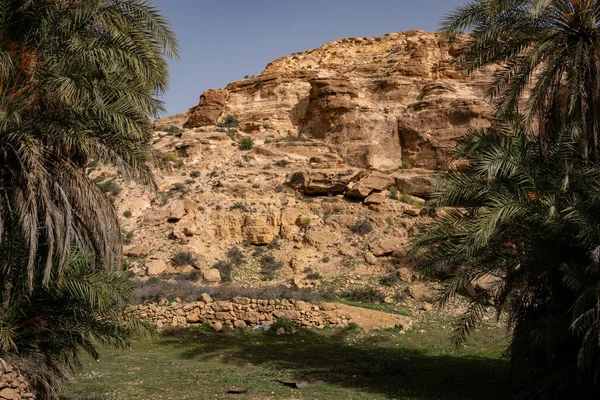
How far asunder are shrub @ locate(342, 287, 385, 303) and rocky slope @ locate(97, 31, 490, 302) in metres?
0.47

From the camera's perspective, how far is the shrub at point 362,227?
24891 mm

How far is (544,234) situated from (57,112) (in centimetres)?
748

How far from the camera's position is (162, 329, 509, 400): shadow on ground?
34.7 ft

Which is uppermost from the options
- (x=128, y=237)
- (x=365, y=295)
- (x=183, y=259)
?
(x=128, y=237)

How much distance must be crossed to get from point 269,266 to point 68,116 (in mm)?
16149

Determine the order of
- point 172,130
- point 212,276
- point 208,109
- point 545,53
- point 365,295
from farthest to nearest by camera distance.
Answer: point 172,130 → point 208,109 → point 212,276 → point 365,295 → point 545,53

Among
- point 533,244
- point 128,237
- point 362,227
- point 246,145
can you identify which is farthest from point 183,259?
point 533,244

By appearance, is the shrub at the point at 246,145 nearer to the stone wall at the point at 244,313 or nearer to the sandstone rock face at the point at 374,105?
the sandstone rock face at the point at 374,105

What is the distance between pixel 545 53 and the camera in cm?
1029

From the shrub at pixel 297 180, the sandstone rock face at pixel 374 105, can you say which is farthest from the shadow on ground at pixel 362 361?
the sandstone rock face at pixel 374 105

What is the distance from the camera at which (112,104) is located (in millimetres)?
8023

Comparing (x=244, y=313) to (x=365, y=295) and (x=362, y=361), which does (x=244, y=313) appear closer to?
(x=365, y=295)

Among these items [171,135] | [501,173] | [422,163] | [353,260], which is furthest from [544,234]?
[171,135]

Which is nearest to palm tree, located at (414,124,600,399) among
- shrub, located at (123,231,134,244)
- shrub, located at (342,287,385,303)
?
shrub, located at (342,287,385,303)
